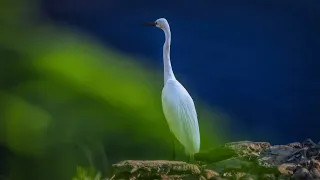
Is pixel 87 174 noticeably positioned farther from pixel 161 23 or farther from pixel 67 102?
pixel 161 23

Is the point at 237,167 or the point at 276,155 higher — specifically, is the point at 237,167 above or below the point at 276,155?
below

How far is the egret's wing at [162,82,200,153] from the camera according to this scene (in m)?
4.25

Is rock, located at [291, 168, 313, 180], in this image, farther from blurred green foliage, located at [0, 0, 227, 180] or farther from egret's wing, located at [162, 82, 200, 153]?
blurred green foliage, located at [0, 0, 227, 180]

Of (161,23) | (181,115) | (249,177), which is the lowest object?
(249,177)

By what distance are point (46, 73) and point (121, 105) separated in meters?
0.58

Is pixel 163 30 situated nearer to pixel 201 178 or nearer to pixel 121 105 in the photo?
pixel 121 105

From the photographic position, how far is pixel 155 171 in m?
3.11

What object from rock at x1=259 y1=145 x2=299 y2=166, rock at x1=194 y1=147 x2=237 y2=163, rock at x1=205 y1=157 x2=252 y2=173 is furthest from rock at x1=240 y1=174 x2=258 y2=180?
rock at x1=194 y1=147 x2=237 y2=163

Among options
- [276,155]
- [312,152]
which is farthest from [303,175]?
[276,155]

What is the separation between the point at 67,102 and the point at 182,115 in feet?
2.84

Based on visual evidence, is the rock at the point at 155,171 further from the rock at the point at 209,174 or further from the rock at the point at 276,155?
the rock at the point at 276,155

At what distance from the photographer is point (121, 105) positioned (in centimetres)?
467

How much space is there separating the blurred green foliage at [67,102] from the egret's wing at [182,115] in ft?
1.07

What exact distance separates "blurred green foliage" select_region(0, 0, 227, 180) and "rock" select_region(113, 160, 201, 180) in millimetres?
1411
